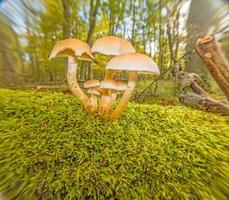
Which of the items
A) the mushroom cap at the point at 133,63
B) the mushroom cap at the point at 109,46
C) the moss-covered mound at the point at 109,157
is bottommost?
the moss-covered mound at the point at 109,157

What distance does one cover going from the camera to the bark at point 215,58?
734 mm

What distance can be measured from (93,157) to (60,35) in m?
0.71

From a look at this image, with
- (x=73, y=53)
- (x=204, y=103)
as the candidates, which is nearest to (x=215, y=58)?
(x=204, y=103)

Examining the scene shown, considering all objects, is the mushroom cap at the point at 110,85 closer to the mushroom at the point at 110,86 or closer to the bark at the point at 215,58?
the mushroom at the point at 110,86

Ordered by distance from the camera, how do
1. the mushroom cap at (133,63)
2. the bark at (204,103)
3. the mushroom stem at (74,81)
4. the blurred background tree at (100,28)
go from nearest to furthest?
the mushroom cap at (133,63)
the mushroom stem at (74,81)
the bark at (204,103)
the blurred background tree at (100,28)

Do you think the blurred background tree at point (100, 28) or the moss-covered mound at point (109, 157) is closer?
the moss-covered mound at point (109, 157)

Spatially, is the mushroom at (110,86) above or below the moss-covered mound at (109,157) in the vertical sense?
above

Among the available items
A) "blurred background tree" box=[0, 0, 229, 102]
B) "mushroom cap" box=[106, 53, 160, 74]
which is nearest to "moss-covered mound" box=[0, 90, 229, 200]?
"mushroom cap" box=[106, 53, 160, 74]

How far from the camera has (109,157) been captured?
1.80ft

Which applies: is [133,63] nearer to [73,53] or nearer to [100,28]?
[73,53]

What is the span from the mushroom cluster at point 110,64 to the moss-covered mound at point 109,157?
0.05 meters

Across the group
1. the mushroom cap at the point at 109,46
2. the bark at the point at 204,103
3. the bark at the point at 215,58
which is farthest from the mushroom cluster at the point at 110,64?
the bark at the point at 204,103

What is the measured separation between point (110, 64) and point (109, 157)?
9.8 inches

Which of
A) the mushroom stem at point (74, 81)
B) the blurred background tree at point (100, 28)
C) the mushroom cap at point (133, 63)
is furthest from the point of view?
the blurred background tree at point (100, 28)
